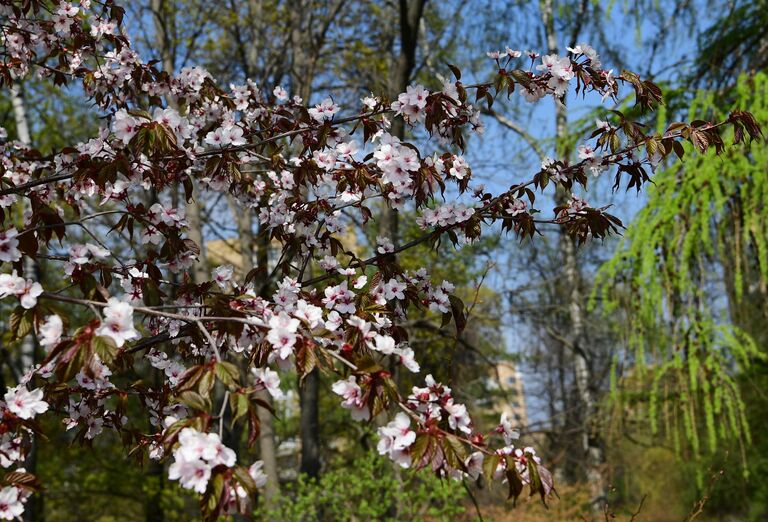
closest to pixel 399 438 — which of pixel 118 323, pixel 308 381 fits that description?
pixel 118 323

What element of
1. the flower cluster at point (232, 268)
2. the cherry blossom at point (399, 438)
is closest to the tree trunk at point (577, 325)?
the flower cluster at point (232, 268)

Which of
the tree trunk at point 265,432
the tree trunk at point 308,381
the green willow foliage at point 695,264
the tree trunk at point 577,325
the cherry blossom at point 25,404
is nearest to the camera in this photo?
the cherry blossom at point 25,404

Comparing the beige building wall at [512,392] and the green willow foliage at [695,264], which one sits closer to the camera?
the green willow foliage at [695,264]

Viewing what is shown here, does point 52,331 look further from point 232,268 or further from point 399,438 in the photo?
point 232,268

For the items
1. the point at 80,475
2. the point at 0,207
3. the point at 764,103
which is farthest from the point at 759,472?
the point at 0,207

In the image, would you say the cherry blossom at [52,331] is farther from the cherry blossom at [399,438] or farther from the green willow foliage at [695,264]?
the green willow foliage at [695,264]

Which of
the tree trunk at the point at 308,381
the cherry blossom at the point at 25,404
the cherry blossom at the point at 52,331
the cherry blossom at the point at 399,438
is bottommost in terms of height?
the cherry blossom at the point at 399,438

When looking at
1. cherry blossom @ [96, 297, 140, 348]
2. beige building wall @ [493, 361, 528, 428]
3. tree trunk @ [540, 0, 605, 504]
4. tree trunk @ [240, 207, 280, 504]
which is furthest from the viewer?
tree trunk @ [540, 0, 605, 504]

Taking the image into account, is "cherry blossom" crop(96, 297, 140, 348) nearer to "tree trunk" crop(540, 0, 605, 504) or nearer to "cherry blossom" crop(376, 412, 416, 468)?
"cherry blossom" crop(376, 412, 416, 468)

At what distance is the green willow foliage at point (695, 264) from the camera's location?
15.4 feet

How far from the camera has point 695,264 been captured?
5055 mm

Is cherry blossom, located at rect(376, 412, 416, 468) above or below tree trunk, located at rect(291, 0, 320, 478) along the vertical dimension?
below

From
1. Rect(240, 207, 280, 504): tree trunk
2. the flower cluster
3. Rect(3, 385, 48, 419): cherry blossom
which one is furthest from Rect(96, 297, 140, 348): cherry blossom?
Rect(240, 207, 280, 504): tree trunk

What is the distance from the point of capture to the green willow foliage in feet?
15.4
